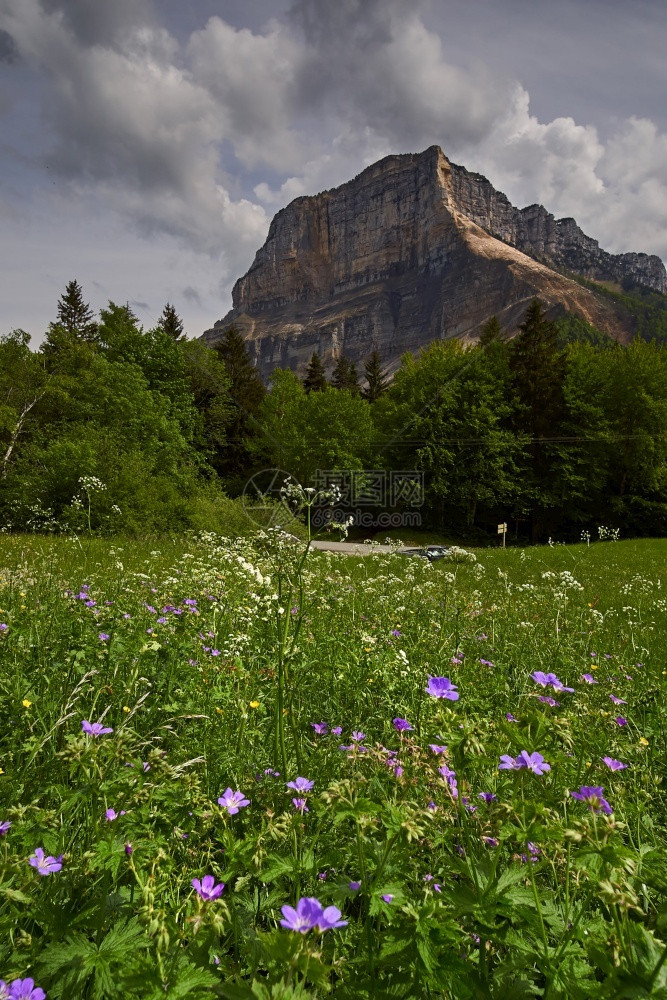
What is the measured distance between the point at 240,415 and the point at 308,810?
164 feet

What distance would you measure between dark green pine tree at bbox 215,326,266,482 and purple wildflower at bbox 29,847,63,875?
148 ft

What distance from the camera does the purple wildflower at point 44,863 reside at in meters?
1.46

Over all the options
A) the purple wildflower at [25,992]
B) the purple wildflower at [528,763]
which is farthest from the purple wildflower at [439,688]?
the purple wildflower at [25,992]

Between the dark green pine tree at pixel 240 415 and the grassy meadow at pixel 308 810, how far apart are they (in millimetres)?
43030

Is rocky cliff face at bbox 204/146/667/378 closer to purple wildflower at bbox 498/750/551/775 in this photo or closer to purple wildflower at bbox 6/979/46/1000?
purple wildflower at bbox 498/750/551/775

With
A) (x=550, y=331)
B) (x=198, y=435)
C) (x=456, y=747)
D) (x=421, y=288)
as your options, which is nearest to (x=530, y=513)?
(x=550, y=331)

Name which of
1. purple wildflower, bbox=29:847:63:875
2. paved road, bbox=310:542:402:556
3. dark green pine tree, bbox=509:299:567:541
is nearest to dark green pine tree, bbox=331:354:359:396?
dark green pine tree, bbox=509:299:567:541

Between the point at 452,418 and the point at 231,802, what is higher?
the point at 452,418

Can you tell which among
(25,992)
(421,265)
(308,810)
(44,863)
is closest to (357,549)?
(308,810)

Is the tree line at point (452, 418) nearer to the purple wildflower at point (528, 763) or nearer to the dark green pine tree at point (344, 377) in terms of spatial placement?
the dark green pine tree at point (344, 377)

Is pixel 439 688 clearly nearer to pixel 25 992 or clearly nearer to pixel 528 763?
pixel 528 763

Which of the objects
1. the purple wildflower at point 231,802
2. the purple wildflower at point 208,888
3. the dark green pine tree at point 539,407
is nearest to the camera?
the purple wildflower at point 208,888

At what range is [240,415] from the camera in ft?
164

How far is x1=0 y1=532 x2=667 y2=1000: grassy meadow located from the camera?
120cm
